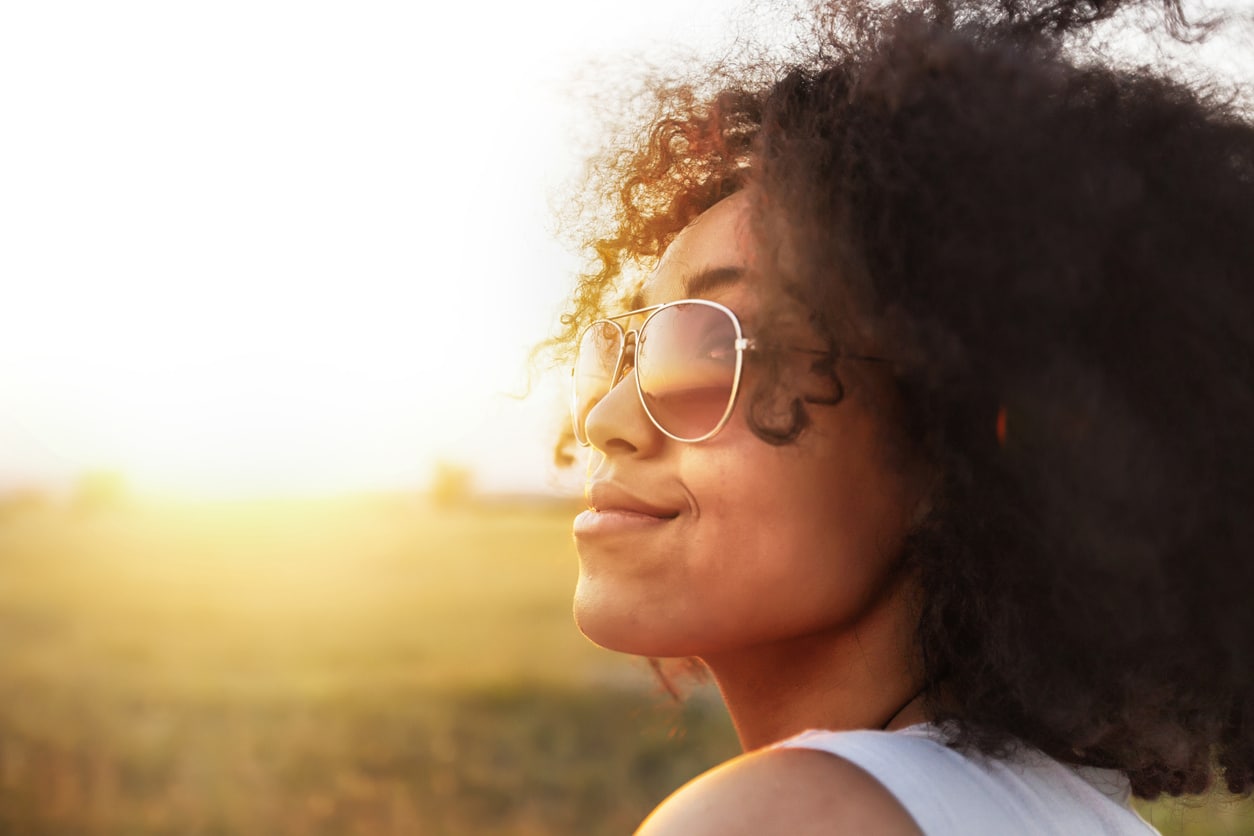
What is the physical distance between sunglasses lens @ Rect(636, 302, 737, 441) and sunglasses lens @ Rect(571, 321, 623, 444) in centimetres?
17

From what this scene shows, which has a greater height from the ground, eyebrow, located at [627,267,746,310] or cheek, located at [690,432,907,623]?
eyebrow, located at [627,267,746,310]

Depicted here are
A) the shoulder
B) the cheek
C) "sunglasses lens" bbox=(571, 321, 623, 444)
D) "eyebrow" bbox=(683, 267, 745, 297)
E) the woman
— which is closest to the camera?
the shoulder

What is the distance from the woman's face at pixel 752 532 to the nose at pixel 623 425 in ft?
0.11

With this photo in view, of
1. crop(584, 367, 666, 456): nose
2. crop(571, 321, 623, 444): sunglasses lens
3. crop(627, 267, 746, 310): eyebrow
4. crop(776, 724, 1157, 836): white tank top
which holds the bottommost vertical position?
crop(776, 724, 1157, 836): white tank top

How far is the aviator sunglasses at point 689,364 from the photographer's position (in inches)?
64.4

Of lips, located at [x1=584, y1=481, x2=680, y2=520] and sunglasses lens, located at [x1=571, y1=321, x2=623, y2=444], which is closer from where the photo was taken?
lips, located at [x1=584, y1=481, x2=680, y2=520]

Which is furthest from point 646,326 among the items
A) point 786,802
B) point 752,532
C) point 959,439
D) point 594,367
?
point 786,802

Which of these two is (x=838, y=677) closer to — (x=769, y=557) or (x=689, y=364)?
(x=769, y=557)

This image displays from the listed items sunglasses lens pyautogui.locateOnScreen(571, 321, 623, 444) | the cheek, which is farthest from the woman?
sunglasses lens pyautogui.locateOnScreen(571, 321, 623, 444)

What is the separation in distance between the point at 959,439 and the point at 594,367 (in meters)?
0.71

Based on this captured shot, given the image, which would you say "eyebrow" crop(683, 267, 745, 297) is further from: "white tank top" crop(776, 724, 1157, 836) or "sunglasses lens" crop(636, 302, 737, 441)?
A: "white tank top" crop(776, 724, 1157, 836)

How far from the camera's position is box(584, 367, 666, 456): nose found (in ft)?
5.62

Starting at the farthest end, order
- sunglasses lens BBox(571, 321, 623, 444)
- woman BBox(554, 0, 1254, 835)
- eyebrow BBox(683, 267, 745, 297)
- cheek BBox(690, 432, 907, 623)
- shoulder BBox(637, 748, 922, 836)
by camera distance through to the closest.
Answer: sunglasses lens BBox(571, 321, 623, 444)
eyebrow BBox(683, 267, 745, 297)
cheek BBox(690, 432, 907, 623)
woman BBox(554, 0, 1254, 835)
shoulder BBox(637, 748, 922, 836)

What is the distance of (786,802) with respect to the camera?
124 centimetres
